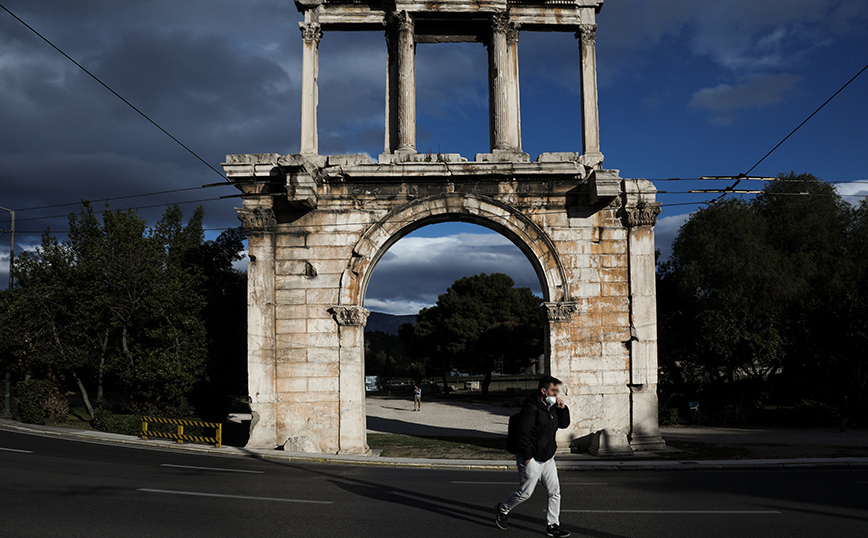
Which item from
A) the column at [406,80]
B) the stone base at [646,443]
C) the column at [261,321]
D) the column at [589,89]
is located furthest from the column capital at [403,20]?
the stone base at [646,443]

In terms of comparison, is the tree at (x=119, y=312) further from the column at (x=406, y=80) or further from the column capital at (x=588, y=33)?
the column capital at (x=588, y=33)

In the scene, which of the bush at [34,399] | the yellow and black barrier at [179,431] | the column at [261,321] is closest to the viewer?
the column at [261,321]

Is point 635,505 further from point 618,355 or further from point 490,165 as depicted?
point 490,165

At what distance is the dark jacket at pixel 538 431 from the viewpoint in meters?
6.12

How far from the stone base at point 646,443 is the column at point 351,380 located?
6.19m

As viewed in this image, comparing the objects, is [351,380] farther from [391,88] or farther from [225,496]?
[391,88]

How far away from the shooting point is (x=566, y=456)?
42.8 ft

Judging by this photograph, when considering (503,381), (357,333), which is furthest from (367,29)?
(503,381)

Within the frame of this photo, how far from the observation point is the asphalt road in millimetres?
6375

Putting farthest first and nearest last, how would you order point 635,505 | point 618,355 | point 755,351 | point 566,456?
1. point 755,351
2. point 618,355
3. point 566,456
4. point 635,505

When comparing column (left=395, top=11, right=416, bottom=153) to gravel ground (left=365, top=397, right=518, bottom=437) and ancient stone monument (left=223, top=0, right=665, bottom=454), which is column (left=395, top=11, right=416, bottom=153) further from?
gravel ground (left=365, top=397, right=518, bottom=437)

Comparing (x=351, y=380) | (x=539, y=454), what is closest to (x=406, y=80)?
(x=351, y=380)

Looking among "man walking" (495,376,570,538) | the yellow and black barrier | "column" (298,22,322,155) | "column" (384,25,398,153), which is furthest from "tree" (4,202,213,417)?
"man walking" (495,376,570,538)

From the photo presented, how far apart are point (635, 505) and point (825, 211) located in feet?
78.1
